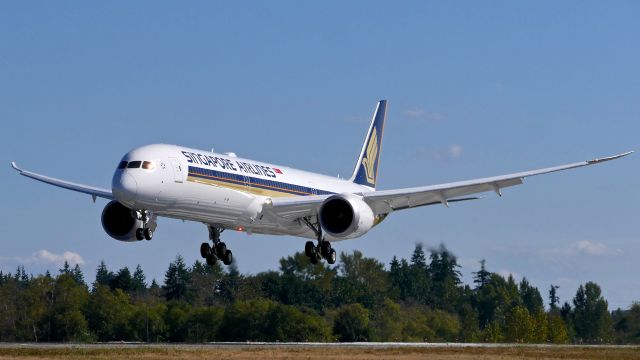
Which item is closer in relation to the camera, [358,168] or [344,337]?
[358,168]

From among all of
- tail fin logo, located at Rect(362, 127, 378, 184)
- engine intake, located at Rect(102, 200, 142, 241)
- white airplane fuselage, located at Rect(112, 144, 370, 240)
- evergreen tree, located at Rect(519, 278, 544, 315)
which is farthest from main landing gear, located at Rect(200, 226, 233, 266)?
evergreen tree, located at Rect(519, 278, 544, 315)

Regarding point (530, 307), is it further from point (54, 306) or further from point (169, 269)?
point (54, 306)

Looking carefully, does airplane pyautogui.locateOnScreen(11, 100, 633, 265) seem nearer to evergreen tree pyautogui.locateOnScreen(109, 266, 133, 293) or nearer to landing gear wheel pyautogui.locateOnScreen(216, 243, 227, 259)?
landing gear wheel pyautogui.locateOnScreen(216, 243, 227, 259)

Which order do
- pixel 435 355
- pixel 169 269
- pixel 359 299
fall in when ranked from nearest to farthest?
1. pixel 435 355
2. pixel 359 299
3. pixel 169 269

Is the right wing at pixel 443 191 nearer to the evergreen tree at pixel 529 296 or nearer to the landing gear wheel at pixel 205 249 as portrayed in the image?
the landing gear wheel at pixel 205 249

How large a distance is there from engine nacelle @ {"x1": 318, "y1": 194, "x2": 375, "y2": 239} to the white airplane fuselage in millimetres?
2551

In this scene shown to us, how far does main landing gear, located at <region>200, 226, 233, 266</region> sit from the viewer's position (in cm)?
6184

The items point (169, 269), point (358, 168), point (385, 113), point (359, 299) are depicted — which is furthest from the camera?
point (169, 269)

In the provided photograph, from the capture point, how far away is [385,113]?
257 ft

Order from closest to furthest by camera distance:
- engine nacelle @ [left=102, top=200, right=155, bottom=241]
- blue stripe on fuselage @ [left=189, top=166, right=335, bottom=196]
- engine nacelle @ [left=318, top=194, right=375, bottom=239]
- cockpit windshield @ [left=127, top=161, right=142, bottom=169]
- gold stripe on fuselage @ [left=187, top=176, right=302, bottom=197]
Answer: cockpit windshield @ [left=127, top=161, right=142, bottom=169], gold stripe on fuselage @ [left=187, top=176, right=302, bottom=197], blue stripe on fuselage @ [left=189, top=166, right=335, bottom=196], engine nacelle @ [left=102, top=200, right=155, bottom=241], engine nacelle @ [left=318, top=194, right=375, bottom=239]

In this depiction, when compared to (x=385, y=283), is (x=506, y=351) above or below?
below

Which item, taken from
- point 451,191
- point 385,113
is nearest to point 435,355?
point 451,191

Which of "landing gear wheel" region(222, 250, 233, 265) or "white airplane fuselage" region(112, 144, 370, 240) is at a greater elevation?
"white airplane fuselage" region(112, 144, 370, 240)

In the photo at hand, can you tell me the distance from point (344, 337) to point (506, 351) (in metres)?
25.5
